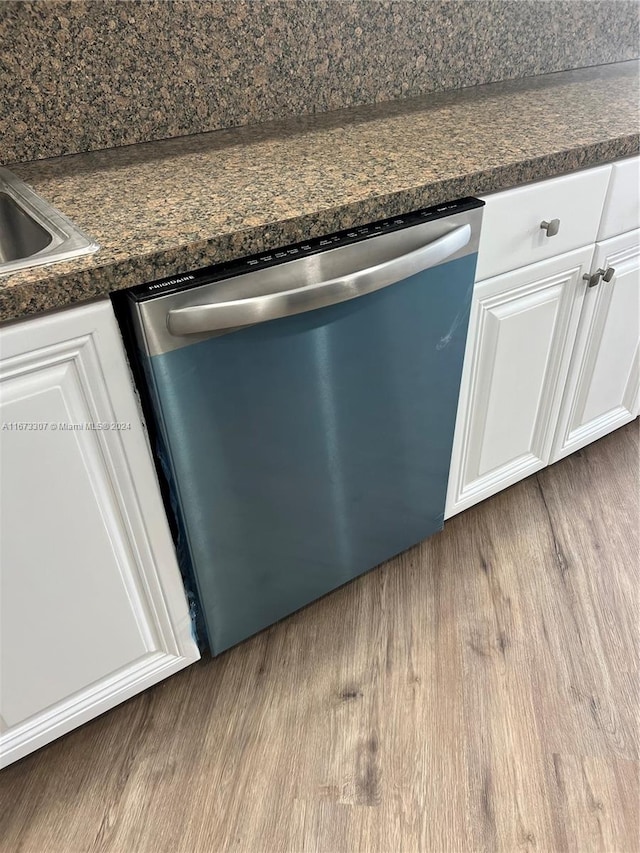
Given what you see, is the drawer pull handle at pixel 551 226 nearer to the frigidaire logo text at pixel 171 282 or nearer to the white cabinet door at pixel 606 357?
the white cabinet door at pixel 606 357

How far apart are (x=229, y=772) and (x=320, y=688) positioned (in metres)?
0.23

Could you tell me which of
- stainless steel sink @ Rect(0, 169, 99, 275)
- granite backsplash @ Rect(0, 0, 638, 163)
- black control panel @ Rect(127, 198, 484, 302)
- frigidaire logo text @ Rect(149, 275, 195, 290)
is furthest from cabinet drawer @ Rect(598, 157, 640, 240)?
stainless steel sink @ Rect(0, 169, 99, 275)

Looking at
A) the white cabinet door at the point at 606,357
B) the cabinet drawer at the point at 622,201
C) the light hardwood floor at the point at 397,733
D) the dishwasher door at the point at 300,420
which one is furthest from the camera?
the white cabinet door at the point at 606,357

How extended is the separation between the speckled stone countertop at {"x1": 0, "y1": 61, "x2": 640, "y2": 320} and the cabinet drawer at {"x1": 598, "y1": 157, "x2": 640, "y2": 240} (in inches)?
2.0

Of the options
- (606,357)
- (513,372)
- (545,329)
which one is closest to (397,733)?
(513,372)

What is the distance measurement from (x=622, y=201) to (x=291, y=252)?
0.78 meters

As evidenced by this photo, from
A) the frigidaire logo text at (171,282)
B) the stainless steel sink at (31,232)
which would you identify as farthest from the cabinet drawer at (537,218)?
the stainless steel sink at (31,232)

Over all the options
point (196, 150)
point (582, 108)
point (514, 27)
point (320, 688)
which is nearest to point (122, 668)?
point (320, 688)

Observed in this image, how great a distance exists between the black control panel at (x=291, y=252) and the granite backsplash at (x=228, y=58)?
0.56 meters

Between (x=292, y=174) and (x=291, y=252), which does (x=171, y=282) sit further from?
(x=292, y=174)

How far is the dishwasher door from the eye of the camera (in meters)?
0.93

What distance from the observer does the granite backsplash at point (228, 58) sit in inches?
45.8

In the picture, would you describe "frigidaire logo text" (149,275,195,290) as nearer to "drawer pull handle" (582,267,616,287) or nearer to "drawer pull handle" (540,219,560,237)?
"drawer pull handle" (540,219,560,237)

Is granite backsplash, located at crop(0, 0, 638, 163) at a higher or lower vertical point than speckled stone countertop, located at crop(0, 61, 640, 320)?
higher
